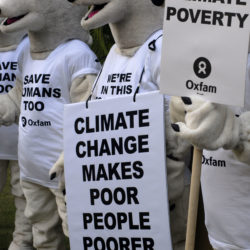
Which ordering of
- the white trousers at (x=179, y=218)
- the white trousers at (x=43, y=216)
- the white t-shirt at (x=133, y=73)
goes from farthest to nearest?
the white trousers at (x=43, y=216), the white trousers at (x=179, y=218), the white t-shirt at (x=133, y=73)

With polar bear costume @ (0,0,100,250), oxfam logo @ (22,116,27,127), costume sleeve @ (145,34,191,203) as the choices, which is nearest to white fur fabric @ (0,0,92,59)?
polar bear costume @ (0,0,100,250)

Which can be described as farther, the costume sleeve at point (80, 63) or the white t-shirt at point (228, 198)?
the costume sleeve at point (80, 63)

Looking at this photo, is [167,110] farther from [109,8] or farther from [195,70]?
[195,70]

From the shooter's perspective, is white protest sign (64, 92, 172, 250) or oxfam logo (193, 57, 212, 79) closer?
oxfam logo (193, 57, 212, 79)

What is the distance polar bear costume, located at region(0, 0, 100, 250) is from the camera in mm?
5133

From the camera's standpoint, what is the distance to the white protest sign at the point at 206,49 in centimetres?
Result: 318

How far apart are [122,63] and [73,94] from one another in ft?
2.16

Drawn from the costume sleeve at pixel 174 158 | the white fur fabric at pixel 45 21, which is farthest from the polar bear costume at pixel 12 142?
the costume sleeve at pixel 174 158

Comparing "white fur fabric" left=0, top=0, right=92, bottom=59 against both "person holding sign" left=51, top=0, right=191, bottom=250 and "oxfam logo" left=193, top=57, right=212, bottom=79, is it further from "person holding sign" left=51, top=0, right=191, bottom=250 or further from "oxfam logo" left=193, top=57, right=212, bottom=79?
"oxfam logo" left=193, top=57, right=212, bottom=79

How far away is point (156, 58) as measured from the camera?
4344mm

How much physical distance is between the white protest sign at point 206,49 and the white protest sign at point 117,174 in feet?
2.35

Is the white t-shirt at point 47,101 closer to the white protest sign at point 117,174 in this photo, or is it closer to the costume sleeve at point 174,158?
the white protest sign at point 117,174

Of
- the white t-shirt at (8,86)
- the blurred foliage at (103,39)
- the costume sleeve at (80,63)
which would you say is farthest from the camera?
the blurred foliage at (103,39)

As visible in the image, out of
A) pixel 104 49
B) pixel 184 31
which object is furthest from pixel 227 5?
pixel 104 49
